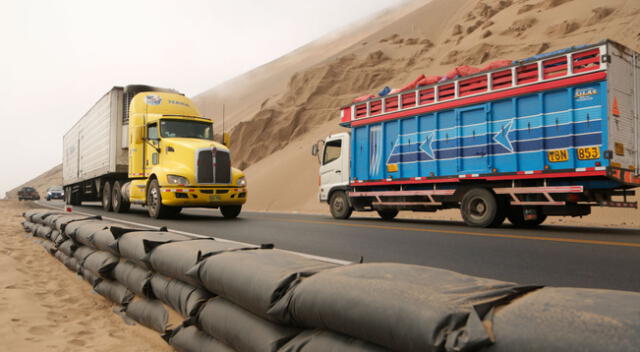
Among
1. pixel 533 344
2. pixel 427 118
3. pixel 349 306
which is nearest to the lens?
pixel 533 344

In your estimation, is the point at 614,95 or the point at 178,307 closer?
the point at 178,307

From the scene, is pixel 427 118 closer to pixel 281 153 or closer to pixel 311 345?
pixel 311 345

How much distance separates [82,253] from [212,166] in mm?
7061

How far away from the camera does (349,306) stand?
7.07ft

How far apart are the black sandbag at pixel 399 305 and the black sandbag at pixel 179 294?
1.15m

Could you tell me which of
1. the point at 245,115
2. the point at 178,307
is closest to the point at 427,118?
the point at 178,307

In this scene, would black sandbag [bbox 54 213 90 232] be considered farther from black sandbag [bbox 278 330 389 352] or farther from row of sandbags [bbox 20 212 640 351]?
black sandbag [bbox 278 330 389 352]

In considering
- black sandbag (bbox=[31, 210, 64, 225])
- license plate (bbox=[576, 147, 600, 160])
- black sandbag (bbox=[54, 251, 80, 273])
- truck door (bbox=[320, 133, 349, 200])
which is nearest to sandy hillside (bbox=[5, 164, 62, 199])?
truck door (bbox=[320, 133, 349, 200])

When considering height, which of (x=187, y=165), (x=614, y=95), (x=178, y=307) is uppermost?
(x=614, y=95)

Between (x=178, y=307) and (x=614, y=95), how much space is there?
9644 millimetres

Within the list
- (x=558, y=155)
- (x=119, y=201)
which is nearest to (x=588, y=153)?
(x=558, y=155)

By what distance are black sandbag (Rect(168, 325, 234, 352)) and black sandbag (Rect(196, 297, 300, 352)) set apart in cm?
4

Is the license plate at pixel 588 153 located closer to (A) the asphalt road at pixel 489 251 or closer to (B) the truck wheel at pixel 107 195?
(A) the asphalt road at pixel 489 251

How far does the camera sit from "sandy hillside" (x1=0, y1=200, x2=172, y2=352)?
3654 mm
